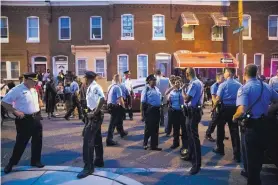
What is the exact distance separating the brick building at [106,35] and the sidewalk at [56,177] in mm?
19410

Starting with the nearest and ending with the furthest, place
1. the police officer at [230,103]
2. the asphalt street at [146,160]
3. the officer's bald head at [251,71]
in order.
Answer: the officer's bald head at [251,71]
the asphalt street at [146,160]
the police officer at [230,103]

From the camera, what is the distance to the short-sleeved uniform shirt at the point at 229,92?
704 centimetres

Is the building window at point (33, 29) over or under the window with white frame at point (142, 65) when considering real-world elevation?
over

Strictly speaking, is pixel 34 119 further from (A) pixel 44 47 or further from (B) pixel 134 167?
(A) pixel 44 47

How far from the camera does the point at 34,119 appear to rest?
6117 mm

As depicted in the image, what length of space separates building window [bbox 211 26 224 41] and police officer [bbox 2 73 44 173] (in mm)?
22145

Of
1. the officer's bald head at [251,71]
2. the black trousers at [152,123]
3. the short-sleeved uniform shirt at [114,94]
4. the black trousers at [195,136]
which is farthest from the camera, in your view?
the short-sleeved uniform shirt at [114,94]

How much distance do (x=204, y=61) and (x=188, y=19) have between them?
3.48m

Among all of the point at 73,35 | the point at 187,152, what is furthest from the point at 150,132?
the point at 73,35

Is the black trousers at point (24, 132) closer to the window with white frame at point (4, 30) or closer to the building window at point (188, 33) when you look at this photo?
the building window at point (188, 33)

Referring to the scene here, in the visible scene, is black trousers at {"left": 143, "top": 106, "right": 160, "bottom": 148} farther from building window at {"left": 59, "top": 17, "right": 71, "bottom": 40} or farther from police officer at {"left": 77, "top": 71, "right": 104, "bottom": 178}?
building window at {"left": 59, "top": 17, "right": 71, "bottom": 40}

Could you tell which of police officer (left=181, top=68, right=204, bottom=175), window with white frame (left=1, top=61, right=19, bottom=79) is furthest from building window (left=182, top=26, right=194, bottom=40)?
police officer (left=181, top=68, right=204, bottom=175)

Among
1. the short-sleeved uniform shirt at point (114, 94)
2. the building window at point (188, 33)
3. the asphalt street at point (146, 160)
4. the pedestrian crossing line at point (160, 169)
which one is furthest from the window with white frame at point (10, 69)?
the pedestrian crossing line at point (160, 169)

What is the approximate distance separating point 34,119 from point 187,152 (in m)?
3.34
